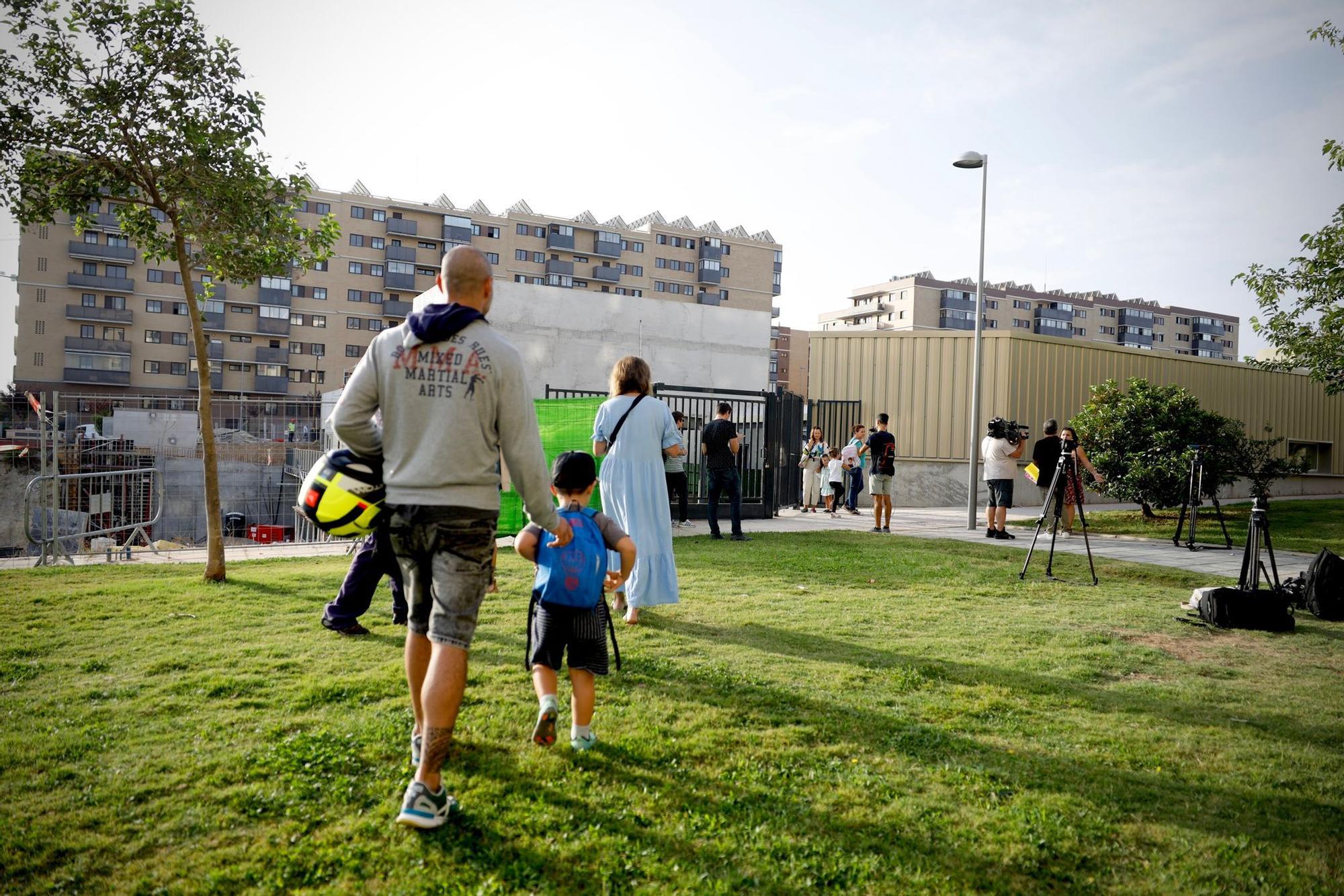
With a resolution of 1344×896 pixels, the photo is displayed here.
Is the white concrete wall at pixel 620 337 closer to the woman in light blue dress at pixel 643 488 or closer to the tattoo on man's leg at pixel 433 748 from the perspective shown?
the woman in light blue dress at pixel 643 488

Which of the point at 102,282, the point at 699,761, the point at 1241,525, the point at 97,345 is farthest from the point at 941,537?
the point at 102,282

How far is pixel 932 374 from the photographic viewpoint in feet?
67.5

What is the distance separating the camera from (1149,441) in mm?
16000

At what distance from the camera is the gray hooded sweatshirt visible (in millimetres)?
2967

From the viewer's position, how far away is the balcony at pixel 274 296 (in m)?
60.0

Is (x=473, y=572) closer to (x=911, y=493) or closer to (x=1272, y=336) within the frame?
(x=1272, y=336)

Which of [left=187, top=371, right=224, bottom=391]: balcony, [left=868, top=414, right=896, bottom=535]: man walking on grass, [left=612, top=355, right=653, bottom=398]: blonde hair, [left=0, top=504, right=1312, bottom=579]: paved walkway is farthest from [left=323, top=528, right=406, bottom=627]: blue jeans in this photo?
[left=187, top=371, right=224, bottom=391]: balcony

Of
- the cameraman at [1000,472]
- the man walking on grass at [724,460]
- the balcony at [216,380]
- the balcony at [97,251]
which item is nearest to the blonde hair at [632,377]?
the man walking on grass at [724,460]

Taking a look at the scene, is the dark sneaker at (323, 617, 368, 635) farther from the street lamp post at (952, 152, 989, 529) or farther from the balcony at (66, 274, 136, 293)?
→ the balcony at (66, 274, 136, 293)

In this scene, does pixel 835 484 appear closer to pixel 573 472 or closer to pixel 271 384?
pixel 573 472

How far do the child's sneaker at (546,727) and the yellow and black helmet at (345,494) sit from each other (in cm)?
106

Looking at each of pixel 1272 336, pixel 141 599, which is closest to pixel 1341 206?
pixel 1272 336

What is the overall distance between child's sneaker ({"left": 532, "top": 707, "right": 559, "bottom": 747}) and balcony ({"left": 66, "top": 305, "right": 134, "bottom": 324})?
2633 inches

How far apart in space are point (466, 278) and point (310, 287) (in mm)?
65434
